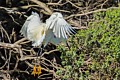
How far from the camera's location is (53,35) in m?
3.11

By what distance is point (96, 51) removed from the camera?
301 centimetres

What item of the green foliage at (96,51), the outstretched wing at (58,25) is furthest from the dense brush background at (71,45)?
the outstretched wing at (58,25)

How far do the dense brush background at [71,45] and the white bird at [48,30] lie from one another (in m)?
0.10

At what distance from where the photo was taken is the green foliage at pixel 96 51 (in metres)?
2.94

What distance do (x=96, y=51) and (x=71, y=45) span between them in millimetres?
210

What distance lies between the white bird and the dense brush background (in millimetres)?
98

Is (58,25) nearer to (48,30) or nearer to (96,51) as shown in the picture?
(48,30)

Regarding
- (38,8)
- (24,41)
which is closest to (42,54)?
(24,41)

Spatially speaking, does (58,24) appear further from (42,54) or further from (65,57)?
(42,54)

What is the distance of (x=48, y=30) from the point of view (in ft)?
10.0

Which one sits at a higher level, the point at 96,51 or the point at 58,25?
the point at 58,25

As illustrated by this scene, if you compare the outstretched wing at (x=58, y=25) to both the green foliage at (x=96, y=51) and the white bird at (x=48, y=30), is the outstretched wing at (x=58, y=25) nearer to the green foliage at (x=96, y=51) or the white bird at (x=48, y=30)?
the white bird at (x=48, y=30)

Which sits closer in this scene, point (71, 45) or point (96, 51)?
point (96, 51)

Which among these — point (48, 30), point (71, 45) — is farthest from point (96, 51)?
point (48, 30)
